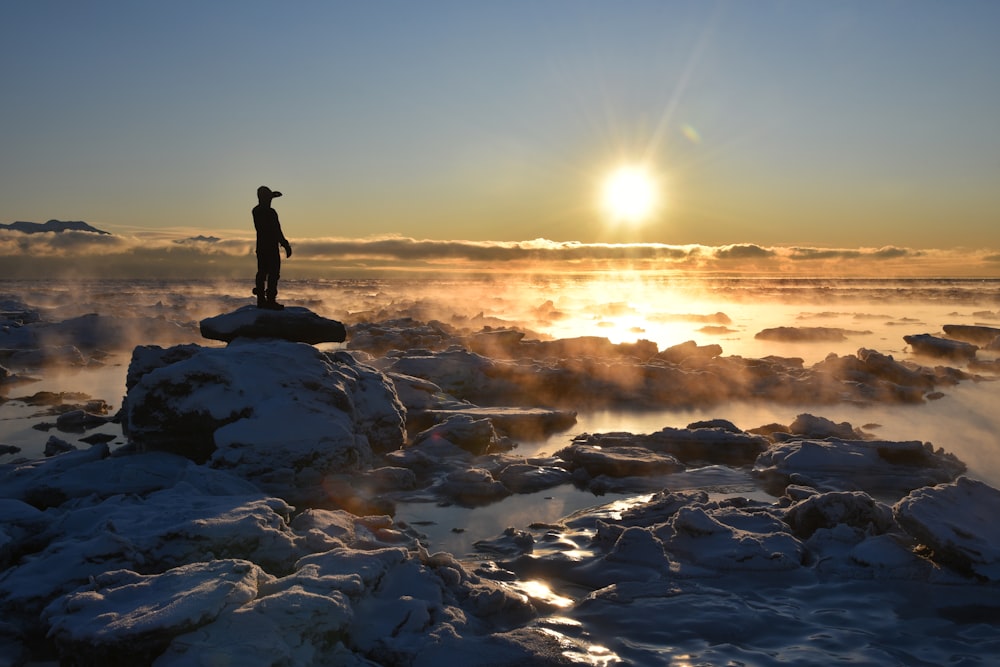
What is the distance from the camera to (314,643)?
15.8 ft

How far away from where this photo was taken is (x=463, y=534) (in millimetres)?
8164

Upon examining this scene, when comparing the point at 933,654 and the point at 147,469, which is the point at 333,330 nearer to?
the point at 147,469

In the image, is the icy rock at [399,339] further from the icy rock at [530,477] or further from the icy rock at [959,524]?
the icy rock at [959,524]

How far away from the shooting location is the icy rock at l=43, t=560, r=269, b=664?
449cm

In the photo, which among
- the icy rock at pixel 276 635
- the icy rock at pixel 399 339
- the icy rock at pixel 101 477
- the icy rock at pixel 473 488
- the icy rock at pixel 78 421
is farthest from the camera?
the icy rock at pixel 399 339

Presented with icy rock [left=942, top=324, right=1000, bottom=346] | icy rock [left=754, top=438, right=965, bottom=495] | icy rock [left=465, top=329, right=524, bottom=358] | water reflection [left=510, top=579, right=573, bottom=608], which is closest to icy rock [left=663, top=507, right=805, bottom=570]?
water reflection [left=510, top=579, right=573, bottom=608]

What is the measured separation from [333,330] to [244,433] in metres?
4.21

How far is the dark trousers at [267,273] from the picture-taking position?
42.1 ft

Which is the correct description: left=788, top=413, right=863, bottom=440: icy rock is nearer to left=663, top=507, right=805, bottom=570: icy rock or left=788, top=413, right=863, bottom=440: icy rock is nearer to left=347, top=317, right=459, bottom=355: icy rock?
left=663, top=507, right=805, bottom=570: icy rock

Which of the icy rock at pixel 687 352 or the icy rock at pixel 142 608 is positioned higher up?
the icy rock at pixel 142 608

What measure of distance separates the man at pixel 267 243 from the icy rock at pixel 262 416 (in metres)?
1.87

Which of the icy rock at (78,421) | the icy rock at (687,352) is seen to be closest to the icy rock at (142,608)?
the icy rock at (78,421)

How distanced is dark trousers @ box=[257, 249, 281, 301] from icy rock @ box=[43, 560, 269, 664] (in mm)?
8056

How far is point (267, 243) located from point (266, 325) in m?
1.54
